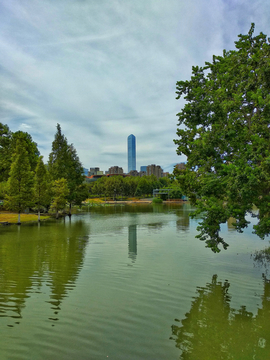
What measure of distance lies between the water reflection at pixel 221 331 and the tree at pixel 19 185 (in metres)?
33.3

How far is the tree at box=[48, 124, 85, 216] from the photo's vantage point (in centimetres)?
5519

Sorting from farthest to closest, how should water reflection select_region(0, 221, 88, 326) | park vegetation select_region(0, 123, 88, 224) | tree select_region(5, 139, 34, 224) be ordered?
park vegetation select_region(0, 123, 88, 224)
tree select_region(5, 139, 34, 224)
water reflection select_region(0, 221, 88, 326)

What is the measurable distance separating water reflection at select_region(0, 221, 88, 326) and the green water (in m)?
0.05

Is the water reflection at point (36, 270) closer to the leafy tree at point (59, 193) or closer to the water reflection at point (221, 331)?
the water reflection at point (221, 331)

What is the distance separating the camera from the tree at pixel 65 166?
2173 inches

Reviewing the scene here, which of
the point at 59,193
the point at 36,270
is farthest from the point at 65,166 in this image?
the point at 36,270

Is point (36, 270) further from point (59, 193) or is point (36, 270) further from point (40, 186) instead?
point (59, 193)

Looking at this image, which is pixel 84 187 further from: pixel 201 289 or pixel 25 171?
pixel 201 289

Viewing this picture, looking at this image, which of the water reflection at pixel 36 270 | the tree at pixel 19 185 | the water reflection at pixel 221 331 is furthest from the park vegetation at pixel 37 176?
the water reflection at pixel 221 331

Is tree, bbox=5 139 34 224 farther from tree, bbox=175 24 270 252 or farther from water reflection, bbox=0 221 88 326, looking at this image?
tree, bbox=175 24 270 252

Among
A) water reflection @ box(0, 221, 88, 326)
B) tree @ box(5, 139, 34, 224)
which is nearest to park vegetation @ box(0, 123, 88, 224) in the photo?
tree @ box(5, 139, 34, 224)

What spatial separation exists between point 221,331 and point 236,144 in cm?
806

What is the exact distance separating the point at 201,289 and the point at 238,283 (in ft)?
7.16

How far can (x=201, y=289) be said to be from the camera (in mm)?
11219
